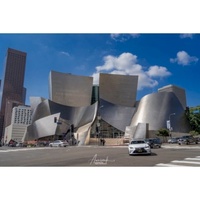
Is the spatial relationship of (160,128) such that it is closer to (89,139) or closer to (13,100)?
(89,139)

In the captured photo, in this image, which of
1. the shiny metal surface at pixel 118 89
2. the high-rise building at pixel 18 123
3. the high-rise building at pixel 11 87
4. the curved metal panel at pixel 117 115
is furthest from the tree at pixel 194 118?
the high-rise building at pixel 18 123

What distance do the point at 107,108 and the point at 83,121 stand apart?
8.73 meters

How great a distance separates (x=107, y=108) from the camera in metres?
61.7

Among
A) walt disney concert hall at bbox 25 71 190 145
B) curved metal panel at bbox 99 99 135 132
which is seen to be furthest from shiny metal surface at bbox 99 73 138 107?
curved metal panel at bbox 99 99 135 132

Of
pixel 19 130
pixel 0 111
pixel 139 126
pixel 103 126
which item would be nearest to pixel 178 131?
pixel 139 126

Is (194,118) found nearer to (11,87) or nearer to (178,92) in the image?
(178,92)

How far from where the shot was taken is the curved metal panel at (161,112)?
5209 cm

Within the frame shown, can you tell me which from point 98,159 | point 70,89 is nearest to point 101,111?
point 70,89

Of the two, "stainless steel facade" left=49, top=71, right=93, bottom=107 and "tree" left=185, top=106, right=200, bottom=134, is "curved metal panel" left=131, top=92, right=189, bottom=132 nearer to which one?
"tree" left=185, top=106, right=200, bottom=134

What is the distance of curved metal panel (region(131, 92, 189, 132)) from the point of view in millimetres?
52094

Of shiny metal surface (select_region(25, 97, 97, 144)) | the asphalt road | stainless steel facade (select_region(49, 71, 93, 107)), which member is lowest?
the asphalt road

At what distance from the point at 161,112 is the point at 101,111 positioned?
17351 millimetres

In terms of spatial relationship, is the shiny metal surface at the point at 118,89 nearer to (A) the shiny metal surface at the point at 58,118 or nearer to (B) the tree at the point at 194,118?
(A) the shiny metal surface at the point at 58,118

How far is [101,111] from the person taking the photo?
6109 centimetres
